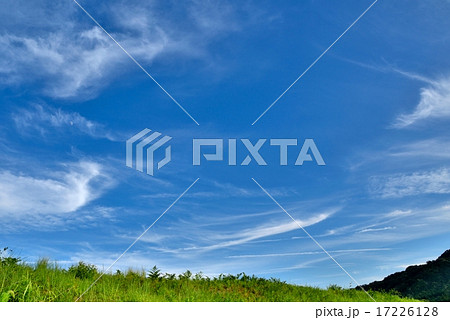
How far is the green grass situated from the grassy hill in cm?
349

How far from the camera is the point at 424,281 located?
19422 millimetres

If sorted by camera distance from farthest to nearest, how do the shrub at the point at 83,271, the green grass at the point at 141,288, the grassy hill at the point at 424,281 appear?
the grassy hill at the point at 424,281 < the shrub at the point at 83,271 < the green grass at the point at 141,288

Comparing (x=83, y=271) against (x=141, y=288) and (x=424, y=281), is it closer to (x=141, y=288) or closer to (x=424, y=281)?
(x=141, y=288)

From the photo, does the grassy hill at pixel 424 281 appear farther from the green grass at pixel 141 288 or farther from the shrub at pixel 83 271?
the shrub at pixel 83 271

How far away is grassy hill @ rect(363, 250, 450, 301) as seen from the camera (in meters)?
18.4

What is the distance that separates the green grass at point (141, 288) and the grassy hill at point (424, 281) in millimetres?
3494

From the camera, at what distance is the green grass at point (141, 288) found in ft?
33.5

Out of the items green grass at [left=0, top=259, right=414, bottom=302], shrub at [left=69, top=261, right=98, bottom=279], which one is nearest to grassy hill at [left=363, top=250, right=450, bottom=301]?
green grass at [left=0, top=259, right=414, bottom=302]

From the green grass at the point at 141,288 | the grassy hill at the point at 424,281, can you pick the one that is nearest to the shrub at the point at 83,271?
the green grass at the point at 141,288
